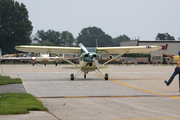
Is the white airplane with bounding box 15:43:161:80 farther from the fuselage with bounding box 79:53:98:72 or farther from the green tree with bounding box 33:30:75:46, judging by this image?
the green tree with bounding box 33:30:75:46

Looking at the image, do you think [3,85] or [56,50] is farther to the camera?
[56,50]

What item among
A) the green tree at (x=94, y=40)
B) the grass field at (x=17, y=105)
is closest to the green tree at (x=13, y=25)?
the grass field at (x=17, y=105)

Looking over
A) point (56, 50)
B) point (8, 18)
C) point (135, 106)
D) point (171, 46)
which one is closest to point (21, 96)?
point (135, 106)

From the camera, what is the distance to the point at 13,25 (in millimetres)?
77250

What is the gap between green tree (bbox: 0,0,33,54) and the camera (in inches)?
2995

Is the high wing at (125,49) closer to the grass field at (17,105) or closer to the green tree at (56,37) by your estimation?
the grass field at (17,105)

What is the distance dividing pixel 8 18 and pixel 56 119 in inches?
2909

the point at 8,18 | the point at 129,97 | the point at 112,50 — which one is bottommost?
the point at 129,97

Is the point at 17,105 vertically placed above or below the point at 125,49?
below

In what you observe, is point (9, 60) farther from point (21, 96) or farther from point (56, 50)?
point (21, 96)

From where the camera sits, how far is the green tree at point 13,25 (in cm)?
7606

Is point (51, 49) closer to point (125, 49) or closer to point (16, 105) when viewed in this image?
point (125, 49)

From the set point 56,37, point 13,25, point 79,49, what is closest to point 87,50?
point 79,49

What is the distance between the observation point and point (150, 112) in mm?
8164
